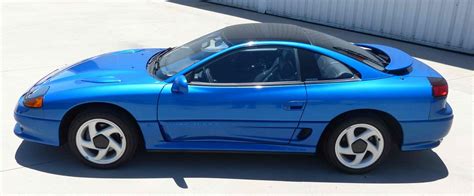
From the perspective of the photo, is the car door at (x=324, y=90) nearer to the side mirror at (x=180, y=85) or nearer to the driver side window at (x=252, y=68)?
the driver side window at (x=252, y=68)

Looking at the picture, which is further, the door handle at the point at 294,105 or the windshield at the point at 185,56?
the windshield at the point at 185,56

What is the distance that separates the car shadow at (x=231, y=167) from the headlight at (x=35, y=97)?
0.58 m

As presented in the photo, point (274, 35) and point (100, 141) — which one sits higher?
point (274, 35)

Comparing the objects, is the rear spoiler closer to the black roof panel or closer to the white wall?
the black roof panel

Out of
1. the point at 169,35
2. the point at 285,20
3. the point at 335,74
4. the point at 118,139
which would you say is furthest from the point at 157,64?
the point at 285,20

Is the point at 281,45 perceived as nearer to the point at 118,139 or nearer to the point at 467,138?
the point at 118,139

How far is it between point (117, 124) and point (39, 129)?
2.27 feet

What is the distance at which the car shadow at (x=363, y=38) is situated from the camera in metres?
8.70

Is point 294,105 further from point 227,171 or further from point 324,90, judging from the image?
point 227,171

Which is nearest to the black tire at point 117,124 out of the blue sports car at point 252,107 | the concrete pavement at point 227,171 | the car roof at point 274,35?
the blue sports car at point 252,107

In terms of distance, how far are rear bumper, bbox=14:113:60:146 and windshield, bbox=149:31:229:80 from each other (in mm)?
A: 996

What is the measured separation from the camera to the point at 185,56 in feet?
14.9

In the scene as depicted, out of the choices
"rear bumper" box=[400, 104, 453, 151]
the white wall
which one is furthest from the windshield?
the white wall

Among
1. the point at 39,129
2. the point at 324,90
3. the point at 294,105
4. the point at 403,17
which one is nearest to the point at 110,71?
the point at 39,129
